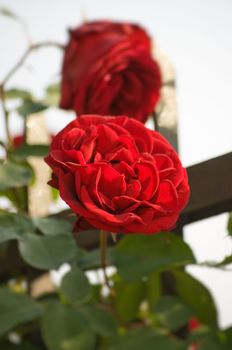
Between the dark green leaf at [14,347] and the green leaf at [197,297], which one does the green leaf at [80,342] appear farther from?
the dark green leaf at [14,347]

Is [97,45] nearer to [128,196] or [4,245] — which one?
[4,245]

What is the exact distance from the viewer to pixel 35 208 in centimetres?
91

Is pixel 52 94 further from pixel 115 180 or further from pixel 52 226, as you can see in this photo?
pixel 115 180

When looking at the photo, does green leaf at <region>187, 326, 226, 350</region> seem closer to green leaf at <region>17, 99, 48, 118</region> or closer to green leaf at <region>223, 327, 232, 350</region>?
green leaf at <region>223, 327, 232, 350</region>

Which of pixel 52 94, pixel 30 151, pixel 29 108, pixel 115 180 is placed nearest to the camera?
pixel 115 180

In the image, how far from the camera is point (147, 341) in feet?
1.88

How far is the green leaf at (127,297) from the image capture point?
70 cm

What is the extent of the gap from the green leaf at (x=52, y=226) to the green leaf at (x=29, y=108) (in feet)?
0.84

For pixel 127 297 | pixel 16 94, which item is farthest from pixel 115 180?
pixel 16 94

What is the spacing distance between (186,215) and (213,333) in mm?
156

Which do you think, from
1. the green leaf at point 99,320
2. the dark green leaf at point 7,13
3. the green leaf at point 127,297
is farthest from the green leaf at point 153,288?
the dark green leaf at point 7,13

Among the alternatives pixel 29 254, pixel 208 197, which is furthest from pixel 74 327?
pixel 208 197

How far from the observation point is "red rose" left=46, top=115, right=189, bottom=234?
1.31 feet

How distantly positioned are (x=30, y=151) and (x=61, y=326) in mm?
285
